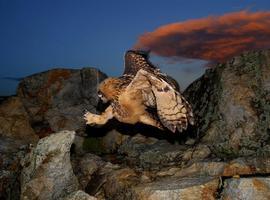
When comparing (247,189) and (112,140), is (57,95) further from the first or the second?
(247,189)

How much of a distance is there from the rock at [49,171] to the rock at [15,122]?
8.97 ft

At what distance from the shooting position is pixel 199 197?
8.05 metres

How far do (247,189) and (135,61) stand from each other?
451 centimetres

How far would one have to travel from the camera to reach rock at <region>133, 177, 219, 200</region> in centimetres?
808

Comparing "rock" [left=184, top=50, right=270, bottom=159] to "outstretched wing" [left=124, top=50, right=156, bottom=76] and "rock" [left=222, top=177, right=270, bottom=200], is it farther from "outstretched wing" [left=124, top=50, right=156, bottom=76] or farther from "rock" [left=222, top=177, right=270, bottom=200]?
"outstretched wing" [left=124, top=50, right=156, bottom=76]

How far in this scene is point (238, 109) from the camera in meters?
10.7

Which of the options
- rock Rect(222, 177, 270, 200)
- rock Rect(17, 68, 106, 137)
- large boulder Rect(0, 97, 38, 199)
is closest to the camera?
rock Rect(222, 177, 270, 200)

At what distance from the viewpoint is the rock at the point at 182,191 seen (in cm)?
808

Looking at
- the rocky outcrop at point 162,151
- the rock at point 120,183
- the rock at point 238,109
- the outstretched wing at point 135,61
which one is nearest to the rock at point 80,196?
the rocky outcrop at point 162,151

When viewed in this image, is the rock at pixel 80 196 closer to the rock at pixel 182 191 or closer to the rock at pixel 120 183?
the rock at pixel 120 183

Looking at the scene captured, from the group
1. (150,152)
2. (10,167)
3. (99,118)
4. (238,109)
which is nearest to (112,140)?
(99,118)

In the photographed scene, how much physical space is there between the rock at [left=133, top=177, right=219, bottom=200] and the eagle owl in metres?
1.43

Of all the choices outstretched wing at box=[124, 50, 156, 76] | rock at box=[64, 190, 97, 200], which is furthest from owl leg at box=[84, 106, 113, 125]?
rock at box=[64, 190, 97, 200]

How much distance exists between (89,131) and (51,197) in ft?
11.5
